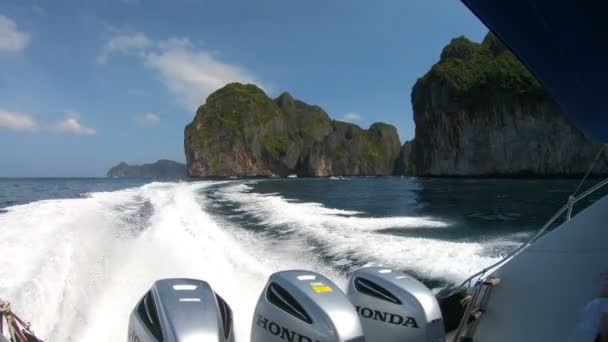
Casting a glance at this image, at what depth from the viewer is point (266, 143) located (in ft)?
327

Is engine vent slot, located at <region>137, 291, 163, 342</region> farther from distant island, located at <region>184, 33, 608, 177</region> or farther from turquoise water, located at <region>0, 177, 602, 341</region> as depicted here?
distant island, located at <region>184, 33, 608, 177</region>

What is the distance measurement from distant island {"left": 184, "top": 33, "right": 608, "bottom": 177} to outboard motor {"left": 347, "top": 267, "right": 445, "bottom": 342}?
7007 millimetres

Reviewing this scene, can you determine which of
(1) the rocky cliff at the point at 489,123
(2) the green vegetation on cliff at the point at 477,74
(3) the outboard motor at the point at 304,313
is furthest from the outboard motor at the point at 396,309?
(2) the green vegetation on cliff at the point at 477,74

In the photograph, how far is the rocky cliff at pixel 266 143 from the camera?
90625 mm

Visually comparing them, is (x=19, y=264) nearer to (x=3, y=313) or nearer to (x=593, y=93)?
(x=3, y=313)

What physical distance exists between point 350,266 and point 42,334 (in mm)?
3182

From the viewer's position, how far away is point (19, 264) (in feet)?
12.7

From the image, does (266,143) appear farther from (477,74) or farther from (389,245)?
(389,245)

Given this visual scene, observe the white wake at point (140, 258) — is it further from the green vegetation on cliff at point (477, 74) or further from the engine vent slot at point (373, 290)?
the green vegetation on cliff at point (477, 74)

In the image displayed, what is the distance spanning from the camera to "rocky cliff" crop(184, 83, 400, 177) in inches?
3568

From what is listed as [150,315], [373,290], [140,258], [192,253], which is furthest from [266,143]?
[150,315]

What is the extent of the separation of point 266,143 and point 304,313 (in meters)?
98.8

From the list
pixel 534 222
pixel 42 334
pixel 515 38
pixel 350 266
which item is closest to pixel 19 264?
pixel 42 334

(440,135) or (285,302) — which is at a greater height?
(440,135)
